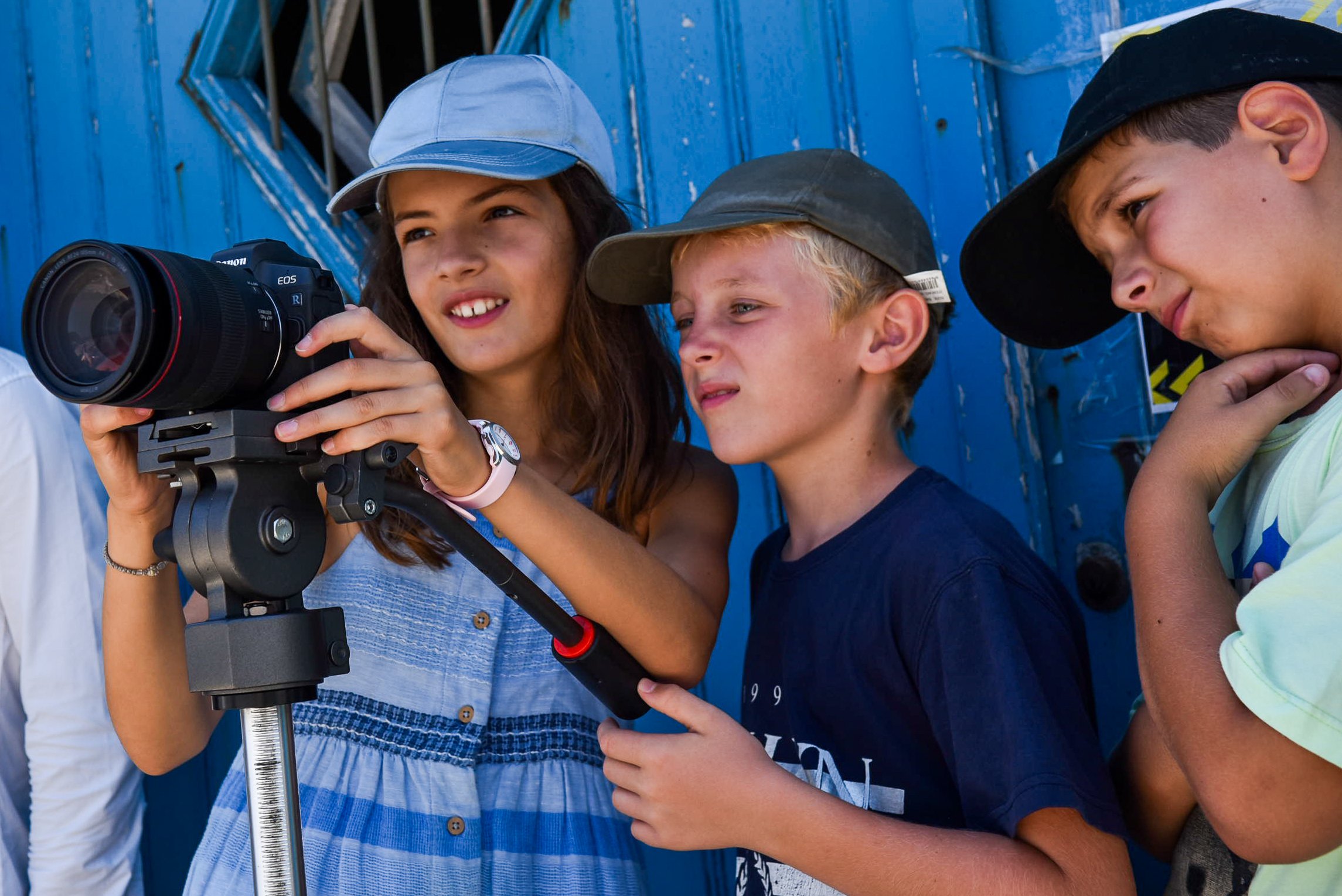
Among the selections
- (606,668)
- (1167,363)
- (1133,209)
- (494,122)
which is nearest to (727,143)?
(494,122)

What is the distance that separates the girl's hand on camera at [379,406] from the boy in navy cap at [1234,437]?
0.57 meters

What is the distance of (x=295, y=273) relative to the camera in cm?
99

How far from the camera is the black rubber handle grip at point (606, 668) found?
3.61ft

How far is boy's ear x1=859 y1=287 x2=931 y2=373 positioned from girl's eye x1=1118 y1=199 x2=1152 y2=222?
268mm

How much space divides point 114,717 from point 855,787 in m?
0.81

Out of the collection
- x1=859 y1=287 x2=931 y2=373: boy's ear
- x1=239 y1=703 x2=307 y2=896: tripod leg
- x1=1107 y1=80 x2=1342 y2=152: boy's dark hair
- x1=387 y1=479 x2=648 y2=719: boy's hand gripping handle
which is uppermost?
x1=1107 y1=80 x2=1342 y2=152: boy's dark hair

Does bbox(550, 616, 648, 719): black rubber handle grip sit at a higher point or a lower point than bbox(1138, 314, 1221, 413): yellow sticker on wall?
lower

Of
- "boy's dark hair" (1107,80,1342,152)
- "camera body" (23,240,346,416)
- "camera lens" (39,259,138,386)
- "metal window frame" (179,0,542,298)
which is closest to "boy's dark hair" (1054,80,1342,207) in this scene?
"boy's dark hair" (1107,80,1342,152)

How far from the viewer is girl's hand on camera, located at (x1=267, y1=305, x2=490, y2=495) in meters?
0.93

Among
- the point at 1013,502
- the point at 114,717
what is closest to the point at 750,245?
the point at 1013,502

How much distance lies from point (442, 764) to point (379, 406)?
476 mm

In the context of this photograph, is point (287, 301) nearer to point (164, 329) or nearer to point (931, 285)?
point (164, 329)

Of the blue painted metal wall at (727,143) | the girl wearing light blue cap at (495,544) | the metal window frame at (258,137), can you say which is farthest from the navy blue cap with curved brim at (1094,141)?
the metal window frame at (258,137)

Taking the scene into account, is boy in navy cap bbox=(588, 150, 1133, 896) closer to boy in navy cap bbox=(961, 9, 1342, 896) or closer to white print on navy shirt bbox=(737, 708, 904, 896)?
white print on navy shirt bbox=(737, 708, 904, 896)
